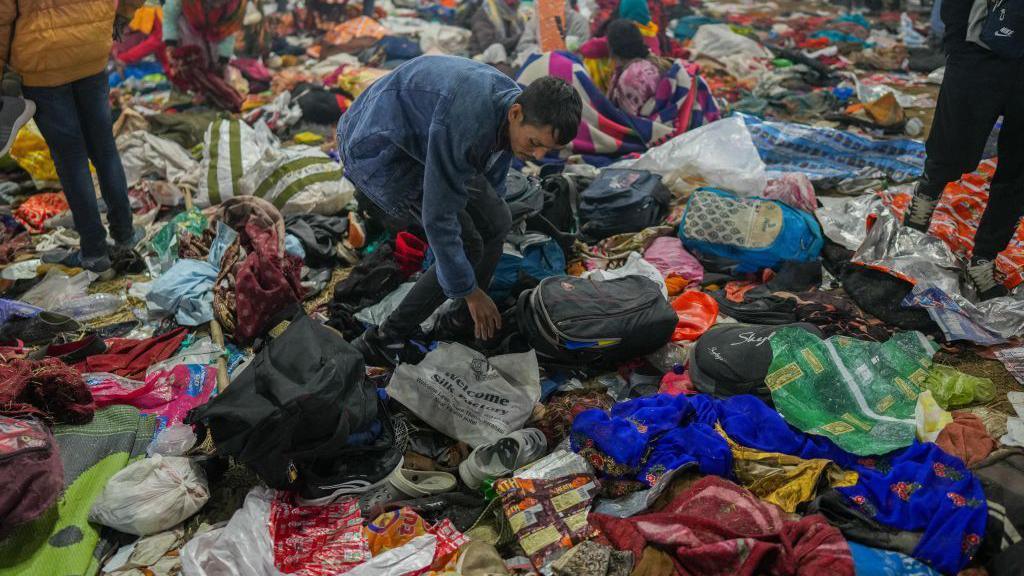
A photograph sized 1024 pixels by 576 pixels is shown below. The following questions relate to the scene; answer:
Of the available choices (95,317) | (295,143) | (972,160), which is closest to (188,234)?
(95,317)

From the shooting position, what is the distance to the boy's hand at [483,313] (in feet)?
8.21

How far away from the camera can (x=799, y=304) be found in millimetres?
3152

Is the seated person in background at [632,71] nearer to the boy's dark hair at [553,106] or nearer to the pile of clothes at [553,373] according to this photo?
the pile of clothes at [553,373]

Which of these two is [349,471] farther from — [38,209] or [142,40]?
[142,40]

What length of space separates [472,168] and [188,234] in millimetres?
2322

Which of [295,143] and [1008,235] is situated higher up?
[1008,235]

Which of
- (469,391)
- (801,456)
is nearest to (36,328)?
(469,391)

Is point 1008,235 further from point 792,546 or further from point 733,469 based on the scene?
point 792,546

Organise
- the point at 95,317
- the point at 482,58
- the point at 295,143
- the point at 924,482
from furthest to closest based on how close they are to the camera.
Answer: the point at 482,58 → the point at 295,143 → the point at 95,317 → the point at 924,482

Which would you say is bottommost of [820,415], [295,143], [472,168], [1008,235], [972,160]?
[295,143]

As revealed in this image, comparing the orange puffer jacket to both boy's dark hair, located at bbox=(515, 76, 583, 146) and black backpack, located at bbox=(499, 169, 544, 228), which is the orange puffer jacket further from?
boy's dark hair, located at bbox=(515, 76, 583, 146)

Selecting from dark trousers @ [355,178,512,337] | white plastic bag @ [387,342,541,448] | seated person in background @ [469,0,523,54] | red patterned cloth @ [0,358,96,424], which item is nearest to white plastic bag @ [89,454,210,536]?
red patterned cloth @ [0,358,96,424]

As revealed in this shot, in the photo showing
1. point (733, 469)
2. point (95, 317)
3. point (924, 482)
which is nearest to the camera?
point (924, 482)

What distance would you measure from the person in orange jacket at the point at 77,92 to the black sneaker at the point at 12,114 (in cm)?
5
